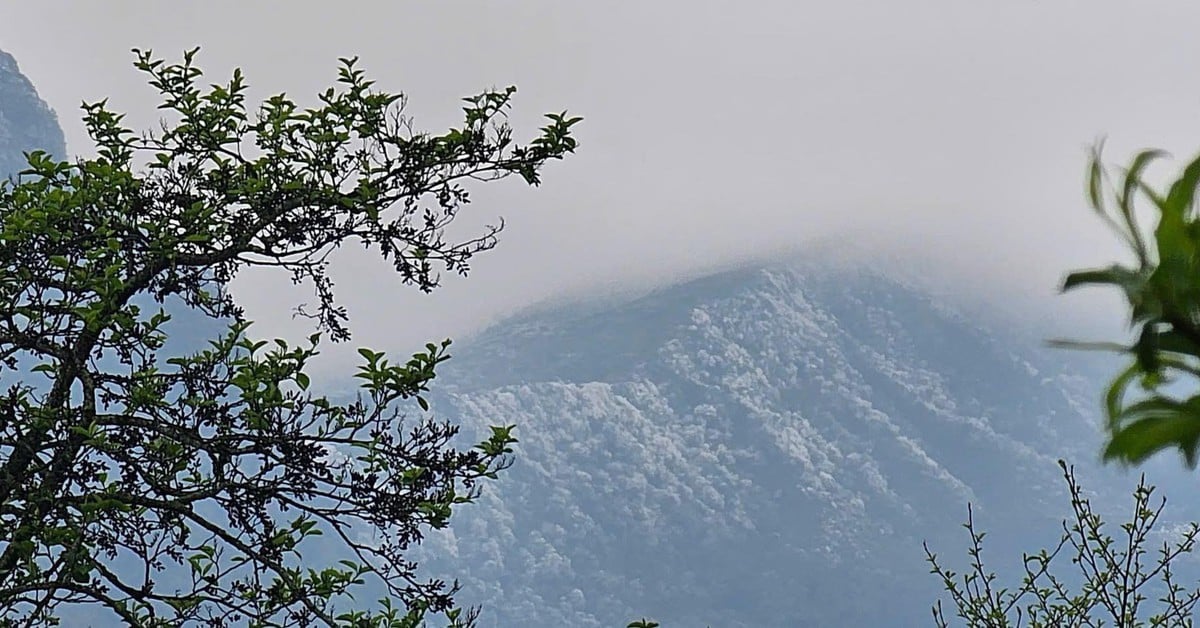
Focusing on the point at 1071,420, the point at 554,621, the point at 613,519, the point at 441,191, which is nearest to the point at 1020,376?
the point at 1071,420

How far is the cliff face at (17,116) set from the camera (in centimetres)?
6581

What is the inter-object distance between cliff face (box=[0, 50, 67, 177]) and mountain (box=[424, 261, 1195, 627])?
140ft

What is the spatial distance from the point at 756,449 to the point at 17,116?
7347 centimetres

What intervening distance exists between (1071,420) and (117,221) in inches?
4864

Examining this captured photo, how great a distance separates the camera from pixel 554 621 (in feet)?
342

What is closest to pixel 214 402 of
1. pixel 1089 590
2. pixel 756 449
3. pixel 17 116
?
pixel 1089 590

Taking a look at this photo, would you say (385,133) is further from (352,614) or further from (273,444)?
(352,614)

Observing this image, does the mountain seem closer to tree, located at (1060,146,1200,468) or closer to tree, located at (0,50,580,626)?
tree, located at (0,50,580,626)

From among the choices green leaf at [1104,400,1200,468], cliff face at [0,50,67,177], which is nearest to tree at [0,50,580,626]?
green leaf at [1104,400,1200,468]

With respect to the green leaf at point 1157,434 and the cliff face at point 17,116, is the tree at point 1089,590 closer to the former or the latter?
the green leaf at point 1157,434

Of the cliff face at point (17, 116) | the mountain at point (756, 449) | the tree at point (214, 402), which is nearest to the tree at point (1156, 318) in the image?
the tree at point (214, 402)

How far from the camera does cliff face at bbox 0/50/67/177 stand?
216ft

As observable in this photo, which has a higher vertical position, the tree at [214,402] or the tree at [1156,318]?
the tree at [214,402]

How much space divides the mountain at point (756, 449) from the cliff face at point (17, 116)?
42588 mm
